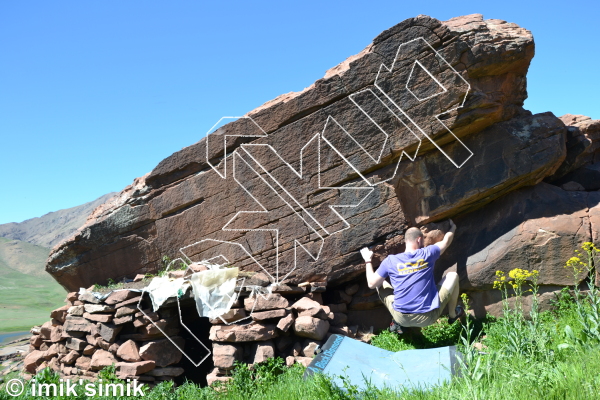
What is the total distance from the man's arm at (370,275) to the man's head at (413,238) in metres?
0.57

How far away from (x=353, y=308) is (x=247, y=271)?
69.7 inches

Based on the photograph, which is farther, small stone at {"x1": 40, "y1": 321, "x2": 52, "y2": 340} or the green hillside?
the green hillside

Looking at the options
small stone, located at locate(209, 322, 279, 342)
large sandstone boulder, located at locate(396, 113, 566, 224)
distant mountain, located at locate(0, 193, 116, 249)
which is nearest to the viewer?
small stone, located at locate(209, 322, 279, 342)

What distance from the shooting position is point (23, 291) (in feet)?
99.6

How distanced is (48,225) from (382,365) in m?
90.3

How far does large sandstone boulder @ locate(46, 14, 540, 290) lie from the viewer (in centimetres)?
668

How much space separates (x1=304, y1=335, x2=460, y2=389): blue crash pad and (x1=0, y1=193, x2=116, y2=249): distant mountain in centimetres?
7459

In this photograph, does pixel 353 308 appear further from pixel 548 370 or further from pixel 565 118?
pixel 565 118

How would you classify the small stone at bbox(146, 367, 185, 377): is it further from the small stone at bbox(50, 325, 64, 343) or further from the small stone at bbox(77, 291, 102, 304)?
the small stone at bbox(50, 325, 64, 343)

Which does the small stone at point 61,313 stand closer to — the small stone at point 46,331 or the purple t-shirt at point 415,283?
the small stone at point 46,331

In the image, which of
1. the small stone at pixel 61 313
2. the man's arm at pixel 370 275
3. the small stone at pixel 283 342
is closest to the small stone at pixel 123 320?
the small stone at pixel 61 313

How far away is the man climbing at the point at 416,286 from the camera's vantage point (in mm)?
5992

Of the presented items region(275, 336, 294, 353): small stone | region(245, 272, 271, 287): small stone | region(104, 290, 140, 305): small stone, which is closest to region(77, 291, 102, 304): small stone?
region(104, 290, 140, 305): small stone

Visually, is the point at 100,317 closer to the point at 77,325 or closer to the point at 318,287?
the point at 77,325
